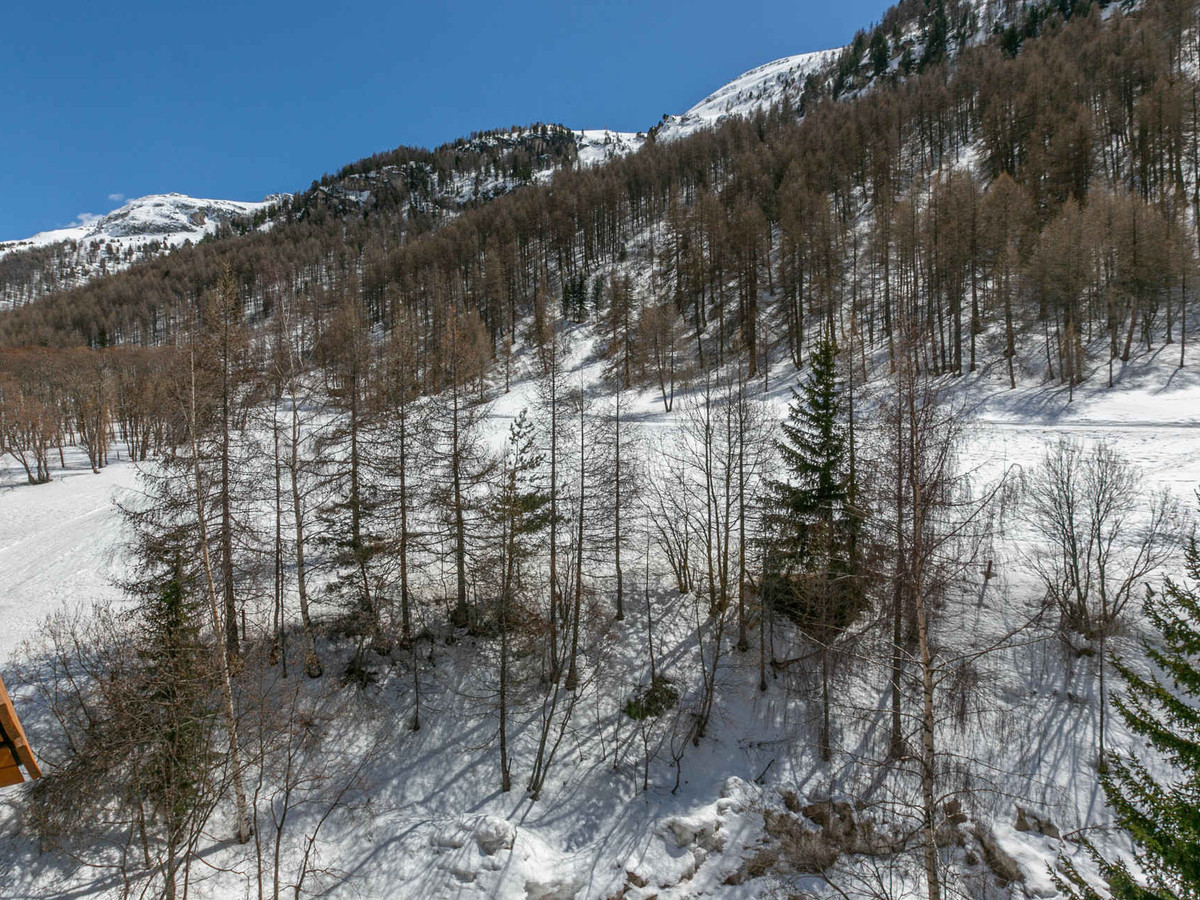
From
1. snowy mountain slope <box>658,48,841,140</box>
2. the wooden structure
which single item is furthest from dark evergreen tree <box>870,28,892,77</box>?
the wooden structure

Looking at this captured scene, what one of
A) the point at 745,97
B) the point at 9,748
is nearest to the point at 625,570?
the point at 9,748

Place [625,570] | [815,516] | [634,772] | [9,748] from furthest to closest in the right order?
[625,570]
[815,516]
[634,772]
[9,748]

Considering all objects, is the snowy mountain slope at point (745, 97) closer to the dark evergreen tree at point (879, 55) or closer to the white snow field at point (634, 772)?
the dark evergreen tree at point (879, 55)

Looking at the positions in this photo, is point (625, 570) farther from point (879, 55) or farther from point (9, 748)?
point (879, 55)

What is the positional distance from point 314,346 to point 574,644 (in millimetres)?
13181

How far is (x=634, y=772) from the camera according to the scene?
17.6 metres

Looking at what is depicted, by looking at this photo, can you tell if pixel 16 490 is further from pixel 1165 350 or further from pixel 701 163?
pixel 701 163

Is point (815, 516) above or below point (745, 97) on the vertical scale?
below

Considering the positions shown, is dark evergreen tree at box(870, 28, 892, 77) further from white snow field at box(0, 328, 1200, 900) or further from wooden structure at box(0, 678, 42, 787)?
wooden structure at box(0, 678, 42, 787)

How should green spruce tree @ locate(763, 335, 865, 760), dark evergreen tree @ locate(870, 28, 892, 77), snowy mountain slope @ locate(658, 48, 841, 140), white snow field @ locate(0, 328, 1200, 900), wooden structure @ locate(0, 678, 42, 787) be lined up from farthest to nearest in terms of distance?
snowy mountain slope @ locate(658, 48, 841, 140) < dark evergreen tree @ locate(870, 28, 892, 77) < green spruce tree @ locate(763, 335, 865, 760) < white snow field @ locate(0, 328, 1200, 900) < wooden structure @ locate(0, 678, 42, 787)

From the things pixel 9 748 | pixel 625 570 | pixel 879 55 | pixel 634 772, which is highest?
pixel 879 55

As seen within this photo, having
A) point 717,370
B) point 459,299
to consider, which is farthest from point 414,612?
point 459,299

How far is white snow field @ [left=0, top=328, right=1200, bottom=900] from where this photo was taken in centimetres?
1403

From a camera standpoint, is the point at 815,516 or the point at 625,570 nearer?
the point at 815,516
